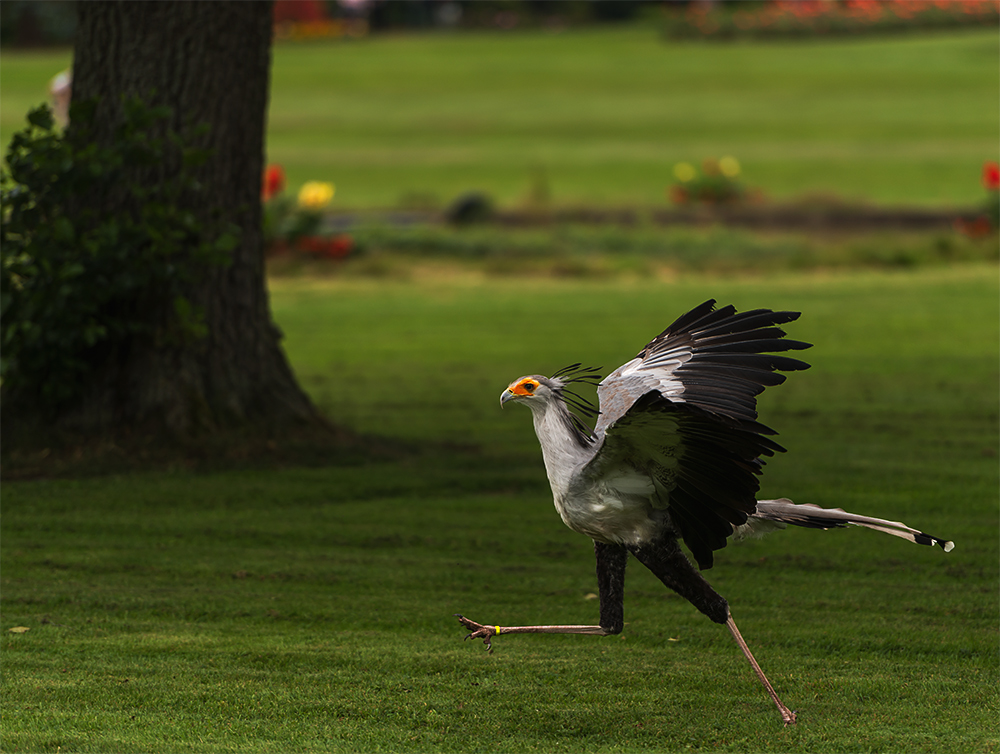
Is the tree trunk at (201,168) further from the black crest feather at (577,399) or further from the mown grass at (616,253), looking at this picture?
the mown grass at (616,253)

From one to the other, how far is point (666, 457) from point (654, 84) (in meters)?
50.1

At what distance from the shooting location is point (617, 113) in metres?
47.9

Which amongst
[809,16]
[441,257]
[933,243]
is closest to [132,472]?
[441,257]

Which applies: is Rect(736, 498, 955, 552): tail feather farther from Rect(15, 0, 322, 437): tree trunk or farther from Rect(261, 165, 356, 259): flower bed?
Rect(261, 165, 356, 259): flower bed

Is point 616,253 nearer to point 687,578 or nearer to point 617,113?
point 687,578

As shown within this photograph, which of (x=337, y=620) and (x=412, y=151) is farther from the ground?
(x=412, y=151)

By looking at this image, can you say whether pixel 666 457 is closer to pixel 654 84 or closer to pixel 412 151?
pixel 412 151

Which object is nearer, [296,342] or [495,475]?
[495,475]

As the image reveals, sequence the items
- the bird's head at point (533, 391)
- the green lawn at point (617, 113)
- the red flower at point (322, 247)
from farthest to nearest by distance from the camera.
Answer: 1. the green lawn at point (617, 113)
2. the red flower at point (322, 247)
3. the bird's head at point (533, 391)

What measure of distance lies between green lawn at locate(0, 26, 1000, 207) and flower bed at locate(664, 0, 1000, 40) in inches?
36.8

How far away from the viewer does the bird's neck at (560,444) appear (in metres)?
4.42

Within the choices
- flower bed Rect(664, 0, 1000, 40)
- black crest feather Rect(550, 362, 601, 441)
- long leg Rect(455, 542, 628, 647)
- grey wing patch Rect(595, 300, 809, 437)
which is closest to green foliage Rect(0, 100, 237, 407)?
black crest feather Rect(550, 362, 601, 441)

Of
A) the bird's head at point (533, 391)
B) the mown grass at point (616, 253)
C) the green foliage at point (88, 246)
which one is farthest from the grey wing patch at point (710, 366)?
the mown grass at point (616, 253)

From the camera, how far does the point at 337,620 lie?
579 centimetres
